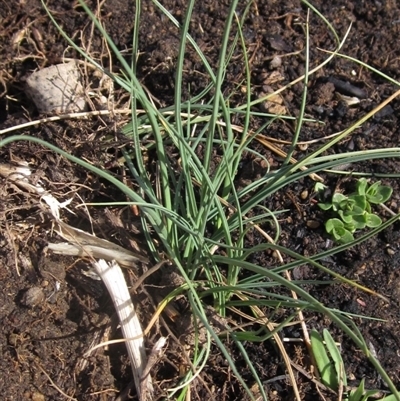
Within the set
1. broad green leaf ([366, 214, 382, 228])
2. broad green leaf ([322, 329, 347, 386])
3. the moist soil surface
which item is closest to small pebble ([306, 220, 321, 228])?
the moist soil surface

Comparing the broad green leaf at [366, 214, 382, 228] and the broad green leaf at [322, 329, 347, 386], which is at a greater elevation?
the broad green leaf at [366, 214, 382, 228]

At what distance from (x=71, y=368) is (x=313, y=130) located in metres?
0.90

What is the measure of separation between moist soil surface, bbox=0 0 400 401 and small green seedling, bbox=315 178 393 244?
0.14 feet

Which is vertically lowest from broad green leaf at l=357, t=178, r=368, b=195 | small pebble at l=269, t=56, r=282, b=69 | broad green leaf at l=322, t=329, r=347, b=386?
broad green leaf at l=322, t=329, r=347, b=386

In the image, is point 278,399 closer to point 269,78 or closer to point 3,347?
point 3,347

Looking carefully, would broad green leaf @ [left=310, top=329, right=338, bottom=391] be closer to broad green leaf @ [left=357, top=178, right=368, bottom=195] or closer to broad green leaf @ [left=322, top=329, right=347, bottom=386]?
broad green leaf @ [left=322, top=329, right=347, bottom=386]

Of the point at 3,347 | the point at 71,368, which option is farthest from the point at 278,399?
the point at 3,347

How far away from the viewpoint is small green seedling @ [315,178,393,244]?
56.9 inches

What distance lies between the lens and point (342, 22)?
5.73 feet

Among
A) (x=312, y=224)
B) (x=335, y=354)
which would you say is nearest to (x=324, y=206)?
(x=312, y=224)

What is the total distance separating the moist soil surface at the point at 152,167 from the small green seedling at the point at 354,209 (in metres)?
0.04

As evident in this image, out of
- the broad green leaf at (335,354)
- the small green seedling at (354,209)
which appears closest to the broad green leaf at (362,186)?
the small green seedling at (354,209)

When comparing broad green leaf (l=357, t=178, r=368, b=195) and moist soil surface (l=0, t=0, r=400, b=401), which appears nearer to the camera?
moist soil surface (l=0, t=0, r=400, b=401)

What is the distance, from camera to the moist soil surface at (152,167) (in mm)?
1286
